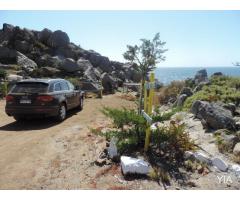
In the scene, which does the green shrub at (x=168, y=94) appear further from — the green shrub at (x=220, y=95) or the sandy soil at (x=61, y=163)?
the sandy soil at (x=61, y=163)

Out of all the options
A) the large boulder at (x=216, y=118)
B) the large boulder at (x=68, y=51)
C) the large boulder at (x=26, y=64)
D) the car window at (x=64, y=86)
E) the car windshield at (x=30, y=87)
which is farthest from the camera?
the large boulder at (x=68, y=51)

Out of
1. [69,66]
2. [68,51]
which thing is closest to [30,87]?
[69,66]

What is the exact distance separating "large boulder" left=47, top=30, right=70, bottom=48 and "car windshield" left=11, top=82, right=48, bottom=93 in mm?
30168

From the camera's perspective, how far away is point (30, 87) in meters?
10.8

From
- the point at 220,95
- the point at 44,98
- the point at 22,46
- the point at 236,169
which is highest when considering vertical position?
the point at 22,46

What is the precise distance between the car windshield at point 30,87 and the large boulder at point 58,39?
3017cm

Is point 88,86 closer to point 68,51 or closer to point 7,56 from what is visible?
point 7,56

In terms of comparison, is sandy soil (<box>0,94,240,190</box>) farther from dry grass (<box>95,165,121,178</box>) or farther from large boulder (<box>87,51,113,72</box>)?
large boulder (<box>87,51,113,72</box>)

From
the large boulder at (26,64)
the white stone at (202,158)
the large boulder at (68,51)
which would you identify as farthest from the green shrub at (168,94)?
the large boulder at (68,51)

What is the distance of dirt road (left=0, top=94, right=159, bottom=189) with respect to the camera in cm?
540

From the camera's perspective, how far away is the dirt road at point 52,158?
540cm

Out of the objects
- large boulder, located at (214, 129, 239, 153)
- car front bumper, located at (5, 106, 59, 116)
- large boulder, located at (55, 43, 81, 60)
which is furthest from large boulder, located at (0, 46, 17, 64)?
large boulder, located at (214, 129, 239, 153)

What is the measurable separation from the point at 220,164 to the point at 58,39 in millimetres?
37135
